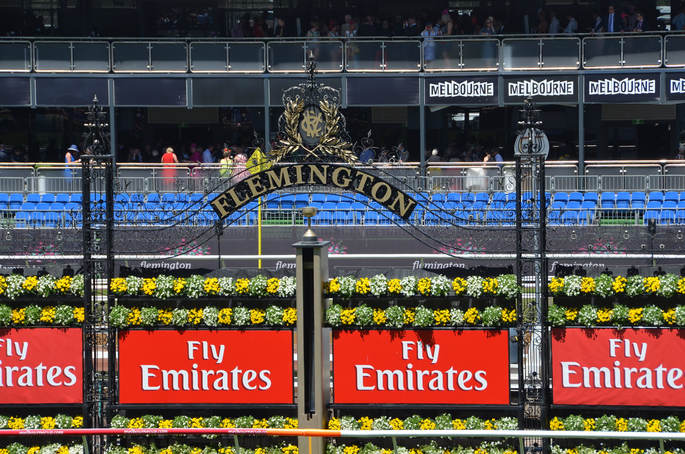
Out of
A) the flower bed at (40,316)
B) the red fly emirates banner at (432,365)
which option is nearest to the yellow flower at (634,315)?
the red fly emirates banner at (432,365)

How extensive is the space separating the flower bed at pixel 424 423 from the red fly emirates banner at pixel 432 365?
19cm

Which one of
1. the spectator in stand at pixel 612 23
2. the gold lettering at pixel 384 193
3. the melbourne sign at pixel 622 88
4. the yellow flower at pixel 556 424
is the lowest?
the yellow flower at pixel 556 424

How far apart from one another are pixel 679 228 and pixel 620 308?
4722mm

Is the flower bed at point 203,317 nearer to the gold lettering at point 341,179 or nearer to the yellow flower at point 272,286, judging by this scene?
the yellow flower at point 272,286

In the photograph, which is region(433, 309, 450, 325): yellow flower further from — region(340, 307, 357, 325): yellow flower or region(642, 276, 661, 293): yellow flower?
region(642, 276, 661, 293): yellow flower

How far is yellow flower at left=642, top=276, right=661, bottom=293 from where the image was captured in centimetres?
1138

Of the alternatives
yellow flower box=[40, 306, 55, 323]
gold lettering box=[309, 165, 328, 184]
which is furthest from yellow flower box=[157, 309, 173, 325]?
gold lettering box=[309, 165, 328, 184]

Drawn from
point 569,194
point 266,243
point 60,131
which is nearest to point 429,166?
point 569,194

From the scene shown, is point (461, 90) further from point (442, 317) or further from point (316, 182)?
point (442, 317)

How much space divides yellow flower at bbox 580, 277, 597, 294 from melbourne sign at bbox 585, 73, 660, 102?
18.3 metres

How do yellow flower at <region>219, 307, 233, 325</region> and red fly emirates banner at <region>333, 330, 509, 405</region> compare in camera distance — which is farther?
yellow flower at <region>219, 307, 233, 325</region>

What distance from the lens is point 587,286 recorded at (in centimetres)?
1141

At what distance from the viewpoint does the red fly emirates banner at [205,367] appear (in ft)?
38.6

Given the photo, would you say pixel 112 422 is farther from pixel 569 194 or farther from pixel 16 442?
pixel 569 194
